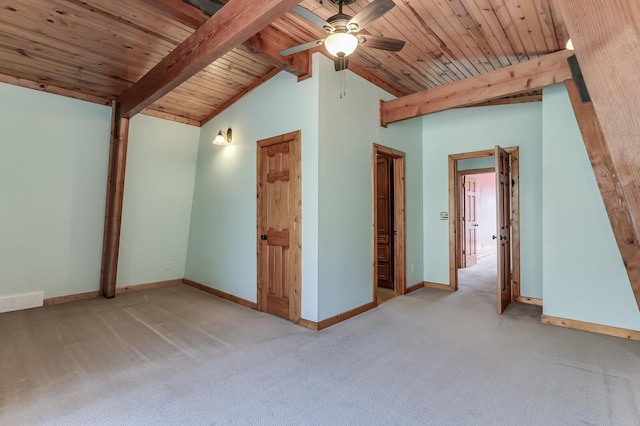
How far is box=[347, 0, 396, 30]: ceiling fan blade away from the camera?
2.01 m

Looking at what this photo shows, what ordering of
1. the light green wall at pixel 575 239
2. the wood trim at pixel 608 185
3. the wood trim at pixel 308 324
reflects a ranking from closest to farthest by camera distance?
the wood trim at pixel 608 185, the light green wall at pixel 575 239, the wood trim at pixel 308 324

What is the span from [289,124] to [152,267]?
331 cm

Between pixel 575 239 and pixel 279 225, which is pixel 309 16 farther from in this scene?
pixel 575 239

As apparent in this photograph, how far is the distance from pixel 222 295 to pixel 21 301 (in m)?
2.35

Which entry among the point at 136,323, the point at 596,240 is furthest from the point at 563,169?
the point at 136,323

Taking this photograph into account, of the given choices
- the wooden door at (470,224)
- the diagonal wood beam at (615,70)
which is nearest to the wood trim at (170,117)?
the diagonal wood beam at (615,70)

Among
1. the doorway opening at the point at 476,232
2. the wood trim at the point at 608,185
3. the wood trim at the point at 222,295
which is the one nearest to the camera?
the wood trim at the point at 608,185

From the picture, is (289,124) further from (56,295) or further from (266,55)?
(56,295)

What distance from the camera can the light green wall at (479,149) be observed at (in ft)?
14.1

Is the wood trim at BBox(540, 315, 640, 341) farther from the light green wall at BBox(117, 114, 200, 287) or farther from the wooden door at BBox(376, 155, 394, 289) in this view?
the light green wall at BBox(117, 114, 200, 287)

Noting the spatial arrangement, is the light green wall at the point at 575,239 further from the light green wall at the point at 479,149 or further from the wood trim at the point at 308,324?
the wood trim at the point at 308,324

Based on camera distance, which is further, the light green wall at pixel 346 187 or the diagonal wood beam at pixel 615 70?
the light green wall at pixel 346 187

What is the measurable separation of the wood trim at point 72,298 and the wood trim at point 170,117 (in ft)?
9.01

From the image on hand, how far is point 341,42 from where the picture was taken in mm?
2330
